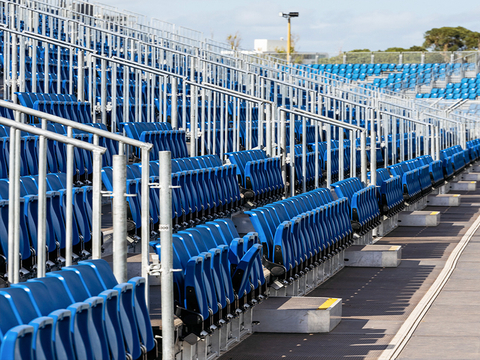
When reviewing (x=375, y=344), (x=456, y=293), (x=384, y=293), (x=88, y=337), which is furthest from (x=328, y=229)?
(x=88, y=337)

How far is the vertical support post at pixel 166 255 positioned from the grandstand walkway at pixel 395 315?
1093mm

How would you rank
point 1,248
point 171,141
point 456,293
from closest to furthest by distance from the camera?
1. point 1,248
2. point 456,293
3. point 171,141

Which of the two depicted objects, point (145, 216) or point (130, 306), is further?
point (145, 216)

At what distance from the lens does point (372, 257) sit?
821cm

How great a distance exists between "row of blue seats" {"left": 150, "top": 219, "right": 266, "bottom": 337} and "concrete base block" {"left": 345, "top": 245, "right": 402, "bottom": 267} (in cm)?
289

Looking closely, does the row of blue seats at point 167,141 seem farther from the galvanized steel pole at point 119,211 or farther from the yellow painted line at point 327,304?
the galvanized steel pole at point 119,211

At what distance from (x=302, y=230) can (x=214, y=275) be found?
1994 millimetres

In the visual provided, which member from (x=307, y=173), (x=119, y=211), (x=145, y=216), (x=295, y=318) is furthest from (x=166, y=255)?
(x=307, y=173)

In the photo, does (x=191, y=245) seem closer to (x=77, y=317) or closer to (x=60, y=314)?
(x=77, y=317)

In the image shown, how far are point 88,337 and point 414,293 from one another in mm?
4474

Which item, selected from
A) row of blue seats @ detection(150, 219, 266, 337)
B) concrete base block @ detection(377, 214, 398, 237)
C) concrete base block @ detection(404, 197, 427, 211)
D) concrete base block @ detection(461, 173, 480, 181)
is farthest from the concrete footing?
concrete base block @ detection(461, 173, 480, 181)

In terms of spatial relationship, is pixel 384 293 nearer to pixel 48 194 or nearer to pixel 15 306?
pixel 48 194

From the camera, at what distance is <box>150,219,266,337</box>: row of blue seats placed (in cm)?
441

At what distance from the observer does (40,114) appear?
13.2 feet
